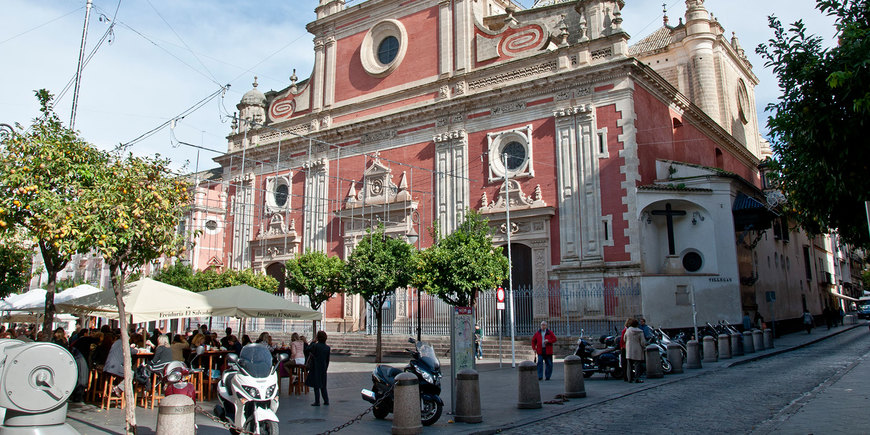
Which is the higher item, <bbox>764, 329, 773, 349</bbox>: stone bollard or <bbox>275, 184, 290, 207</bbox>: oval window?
<bbox>275, 184, 290, 207</bbox>: oval window

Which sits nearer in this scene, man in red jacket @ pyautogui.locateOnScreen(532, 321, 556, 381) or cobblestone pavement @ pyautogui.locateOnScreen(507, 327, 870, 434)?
cobblestone pavement @ pyautogui.locateOnScreen(507, 327, 870, 434)

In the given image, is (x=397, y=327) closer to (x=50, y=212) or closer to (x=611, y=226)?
(x=611, y=226)

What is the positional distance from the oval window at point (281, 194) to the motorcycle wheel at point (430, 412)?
23.7m

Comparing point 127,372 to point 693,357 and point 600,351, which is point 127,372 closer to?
point 600,351

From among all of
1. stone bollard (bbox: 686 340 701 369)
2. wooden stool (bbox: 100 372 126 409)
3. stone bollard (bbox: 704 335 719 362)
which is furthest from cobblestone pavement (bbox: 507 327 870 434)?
wooden stool (bbox: 100 372 126 409)

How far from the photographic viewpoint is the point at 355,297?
2736cm

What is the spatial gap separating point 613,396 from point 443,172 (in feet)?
50.2

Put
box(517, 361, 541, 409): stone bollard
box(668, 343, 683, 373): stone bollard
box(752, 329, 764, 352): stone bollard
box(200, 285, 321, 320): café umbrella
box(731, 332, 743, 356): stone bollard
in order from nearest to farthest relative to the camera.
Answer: box(517, 361, 541, 409): stone bollard, box(200, 285, 321, 320): café umbrella, box(668, 343, 683, 373): stone bollard, box(731, 332, 743, 356): stone bollard, box(752, 329, 764, 352): stone bollard

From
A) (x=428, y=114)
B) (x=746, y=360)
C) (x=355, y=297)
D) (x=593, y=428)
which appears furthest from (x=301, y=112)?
(x=593, y=428)

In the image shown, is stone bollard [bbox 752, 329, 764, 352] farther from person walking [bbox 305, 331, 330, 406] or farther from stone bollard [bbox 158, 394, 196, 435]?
stone bollard [bbox 158, 394, 196, 435]

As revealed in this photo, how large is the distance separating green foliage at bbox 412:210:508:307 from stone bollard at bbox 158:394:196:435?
42.9ft

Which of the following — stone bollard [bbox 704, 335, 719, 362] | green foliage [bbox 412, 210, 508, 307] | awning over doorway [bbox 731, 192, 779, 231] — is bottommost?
stone bollard [bbox 704, 335, 719, 362]

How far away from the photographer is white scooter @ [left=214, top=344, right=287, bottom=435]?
293 inches

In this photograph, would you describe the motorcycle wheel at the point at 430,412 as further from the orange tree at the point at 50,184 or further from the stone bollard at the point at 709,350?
the stone bollard at the point at 709,350
